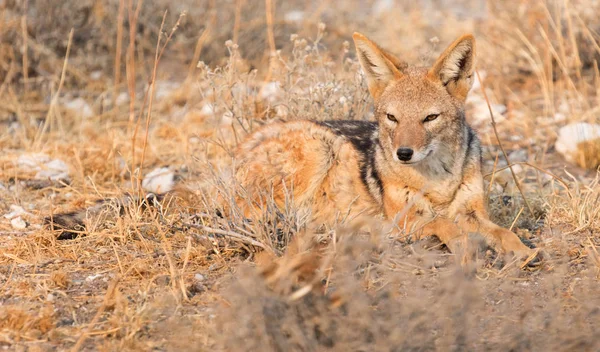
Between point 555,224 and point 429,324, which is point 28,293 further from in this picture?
point 555,224

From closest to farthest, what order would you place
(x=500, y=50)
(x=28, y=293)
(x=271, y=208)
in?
(x=28, y=293) → (x=271, y=208) → (x=500, y=50)

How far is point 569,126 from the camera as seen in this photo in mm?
6961

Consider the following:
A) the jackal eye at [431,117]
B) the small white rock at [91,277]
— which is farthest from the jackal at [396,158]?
the small white rock at [91,277]

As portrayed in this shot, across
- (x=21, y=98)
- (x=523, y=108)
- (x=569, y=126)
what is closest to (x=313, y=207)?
(x=569, y=126)

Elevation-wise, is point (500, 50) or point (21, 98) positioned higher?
point (500, 50)

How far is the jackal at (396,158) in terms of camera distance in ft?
15.1

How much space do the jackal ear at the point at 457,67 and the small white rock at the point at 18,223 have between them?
289 cm

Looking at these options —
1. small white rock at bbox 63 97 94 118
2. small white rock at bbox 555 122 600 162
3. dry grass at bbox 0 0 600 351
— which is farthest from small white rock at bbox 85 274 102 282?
small white rock at bbox 555 122 600 162

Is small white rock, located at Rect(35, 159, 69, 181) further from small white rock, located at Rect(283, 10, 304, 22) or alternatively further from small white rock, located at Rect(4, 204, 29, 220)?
small white rock, located at Rect(283, 10, 304, 22)

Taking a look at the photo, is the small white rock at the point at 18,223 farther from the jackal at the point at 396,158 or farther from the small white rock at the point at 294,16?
the small white rock at the point at 294,16

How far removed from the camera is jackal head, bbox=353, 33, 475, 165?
454cm

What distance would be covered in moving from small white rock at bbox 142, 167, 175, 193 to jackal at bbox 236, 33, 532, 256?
0.92 metres

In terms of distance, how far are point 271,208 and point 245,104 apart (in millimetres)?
2258

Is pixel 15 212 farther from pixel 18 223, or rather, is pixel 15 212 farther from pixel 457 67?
pixel 457 67
